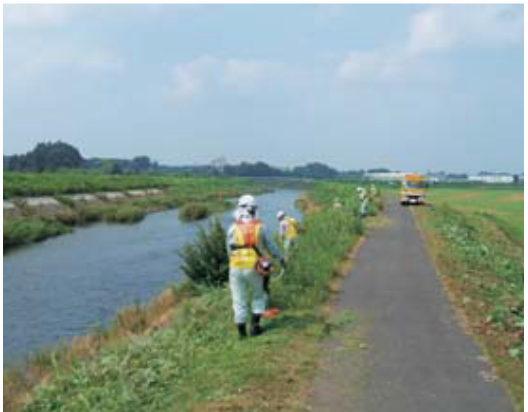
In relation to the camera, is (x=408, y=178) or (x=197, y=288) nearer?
(x=197, y=288)

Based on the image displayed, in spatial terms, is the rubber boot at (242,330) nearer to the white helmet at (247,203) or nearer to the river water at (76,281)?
the white helmet at (247,203)

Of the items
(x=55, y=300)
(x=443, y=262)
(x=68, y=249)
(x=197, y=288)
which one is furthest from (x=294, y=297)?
(x=68, y=249)

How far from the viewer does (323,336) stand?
424 inches

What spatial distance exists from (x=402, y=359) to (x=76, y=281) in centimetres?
1767

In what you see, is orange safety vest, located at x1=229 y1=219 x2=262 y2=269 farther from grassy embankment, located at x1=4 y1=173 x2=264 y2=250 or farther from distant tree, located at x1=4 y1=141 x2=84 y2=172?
distant tree, located at x1=4 y1=141 x2=84 y2=172

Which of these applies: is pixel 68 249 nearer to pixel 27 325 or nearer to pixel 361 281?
pixel 27 325

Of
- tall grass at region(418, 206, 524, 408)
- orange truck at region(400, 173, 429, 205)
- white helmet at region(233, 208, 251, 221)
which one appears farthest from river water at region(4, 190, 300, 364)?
orange truck at region(400, 173, 429, 205)

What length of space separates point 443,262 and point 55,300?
1110 cm

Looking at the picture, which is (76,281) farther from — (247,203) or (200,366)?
(200,366)

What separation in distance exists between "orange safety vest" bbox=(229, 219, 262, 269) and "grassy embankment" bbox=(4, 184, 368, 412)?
111 centimetres

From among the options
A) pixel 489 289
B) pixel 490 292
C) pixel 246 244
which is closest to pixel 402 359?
pixel 246 244

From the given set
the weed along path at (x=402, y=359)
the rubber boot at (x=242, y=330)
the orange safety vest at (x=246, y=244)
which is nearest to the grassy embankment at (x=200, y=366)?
the rubber boot at (x=242, y=330)

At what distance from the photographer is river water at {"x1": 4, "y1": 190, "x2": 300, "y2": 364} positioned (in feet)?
59.2

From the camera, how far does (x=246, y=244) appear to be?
10250 millimetres
